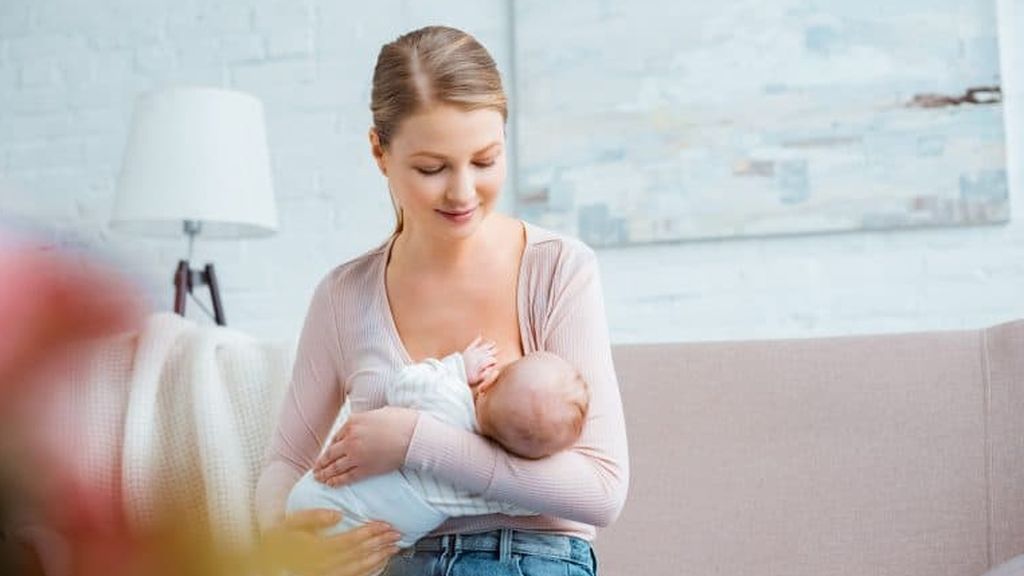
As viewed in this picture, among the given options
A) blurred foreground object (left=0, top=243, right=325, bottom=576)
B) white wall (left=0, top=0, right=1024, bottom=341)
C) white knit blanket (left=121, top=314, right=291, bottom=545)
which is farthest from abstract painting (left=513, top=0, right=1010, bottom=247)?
blurred foreground object (left=0, top=243, right=325, bottom=576)

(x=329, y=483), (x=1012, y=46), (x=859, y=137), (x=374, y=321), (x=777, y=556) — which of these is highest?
(x=1012, y=46)

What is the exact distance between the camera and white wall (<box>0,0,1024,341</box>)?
2887mm

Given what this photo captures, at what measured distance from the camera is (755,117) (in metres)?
3.02

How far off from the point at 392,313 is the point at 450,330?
0.09 m

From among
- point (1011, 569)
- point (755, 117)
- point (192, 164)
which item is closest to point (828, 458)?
point (1011, 569)

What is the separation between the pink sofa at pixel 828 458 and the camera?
173 centimetres

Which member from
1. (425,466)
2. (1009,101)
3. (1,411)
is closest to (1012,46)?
(1009,101)

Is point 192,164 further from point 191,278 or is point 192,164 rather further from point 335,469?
point 335,469

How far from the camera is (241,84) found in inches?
138

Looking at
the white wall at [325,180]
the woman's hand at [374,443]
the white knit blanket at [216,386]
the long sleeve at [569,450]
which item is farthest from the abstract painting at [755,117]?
the woman's hand at [374,443]

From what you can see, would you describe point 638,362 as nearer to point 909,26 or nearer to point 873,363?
point 873,363

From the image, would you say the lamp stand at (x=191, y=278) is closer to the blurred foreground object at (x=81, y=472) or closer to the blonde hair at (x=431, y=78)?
the blonde hair at (x=431, y=78)

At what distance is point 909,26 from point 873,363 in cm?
136

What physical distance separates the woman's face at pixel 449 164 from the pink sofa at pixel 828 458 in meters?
0.64
